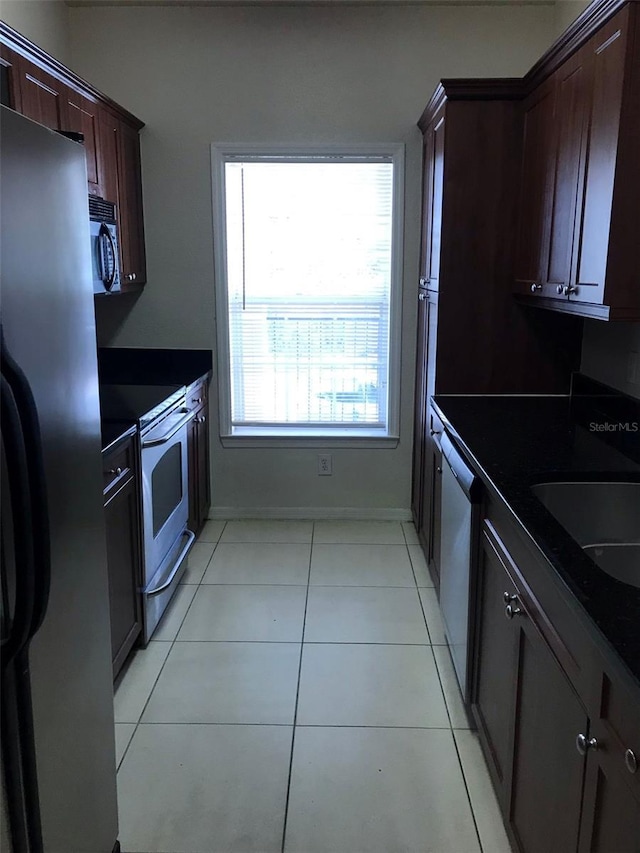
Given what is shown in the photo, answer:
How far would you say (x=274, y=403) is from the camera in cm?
396

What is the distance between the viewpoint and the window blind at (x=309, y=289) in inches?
144

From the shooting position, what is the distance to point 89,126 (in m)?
2.91

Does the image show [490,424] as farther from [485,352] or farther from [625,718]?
[625,718]

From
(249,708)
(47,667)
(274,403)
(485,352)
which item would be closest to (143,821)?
(249,708)

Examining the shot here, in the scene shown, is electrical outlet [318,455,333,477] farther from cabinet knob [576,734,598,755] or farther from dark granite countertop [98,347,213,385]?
cabinet knob [576,734,598,755]

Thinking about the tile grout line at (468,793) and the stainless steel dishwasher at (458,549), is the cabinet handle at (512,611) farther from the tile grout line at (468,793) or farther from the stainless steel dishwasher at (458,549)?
the tile grout line at (468,793)

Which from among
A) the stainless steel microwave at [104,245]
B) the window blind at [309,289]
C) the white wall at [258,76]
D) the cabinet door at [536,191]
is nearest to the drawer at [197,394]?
the window blind at [309,289]

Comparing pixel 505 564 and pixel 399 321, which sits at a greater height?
pixel 399 321

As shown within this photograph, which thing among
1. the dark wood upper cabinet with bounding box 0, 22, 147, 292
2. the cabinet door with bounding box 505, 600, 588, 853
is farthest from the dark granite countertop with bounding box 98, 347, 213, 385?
the cabinet door with bounding box 505, 600, 588, 853

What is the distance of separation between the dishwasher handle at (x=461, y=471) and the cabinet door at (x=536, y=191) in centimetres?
65

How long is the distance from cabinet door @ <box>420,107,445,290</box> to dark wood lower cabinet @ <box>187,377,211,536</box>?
1.28m

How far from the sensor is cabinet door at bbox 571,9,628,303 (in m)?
1.88

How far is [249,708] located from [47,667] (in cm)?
116

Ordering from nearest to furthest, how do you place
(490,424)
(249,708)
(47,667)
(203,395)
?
1. (47,667)
2. (249,708)
3. (490,424)
4. (203,395)
